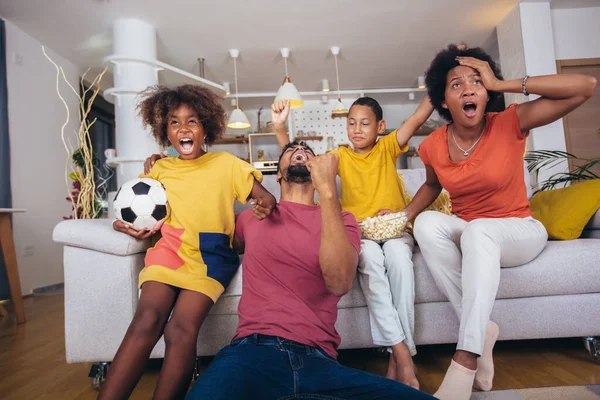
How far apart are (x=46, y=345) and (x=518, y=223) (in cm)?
239

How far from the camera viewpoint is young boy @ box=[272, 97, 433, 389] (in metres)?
1.34

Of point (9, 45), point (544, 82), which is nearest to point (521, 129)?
point (544, 82)

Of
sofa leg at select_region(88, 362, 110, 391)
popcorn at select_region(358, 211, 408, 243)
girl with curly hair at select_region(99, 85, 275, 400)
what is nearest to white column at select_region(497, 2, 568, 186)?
popcorn at select_region(358, 211, 408, 243)

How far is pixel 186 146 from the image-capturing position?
5.07 ft

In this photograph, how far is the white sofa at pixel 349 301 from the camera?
145 centimetres

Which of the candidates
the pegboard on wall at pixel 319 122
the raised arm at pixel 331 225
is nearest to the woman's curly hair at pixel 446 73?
the raised arm at pixel 331 225

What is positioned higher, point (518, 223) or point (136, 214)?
point (136, 214)

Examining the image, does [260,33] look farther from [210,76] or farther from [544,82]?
[544,82]

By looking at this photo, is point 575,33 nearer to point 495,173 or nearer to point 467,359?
point 495,173

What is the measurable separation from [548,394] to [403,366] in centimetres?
45

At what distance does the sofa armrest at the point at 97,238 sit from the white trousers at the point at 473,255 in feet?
3.64

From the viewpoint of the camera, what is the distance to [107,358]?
4.74ft

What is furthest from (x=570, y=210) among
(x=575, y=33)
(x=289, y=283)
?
(x=575, y=33)

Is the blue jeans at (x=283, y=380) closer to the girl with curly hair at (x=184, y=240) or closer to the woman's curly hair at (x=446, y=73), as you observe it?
the girl with curly hair at (x=184, y=240)
